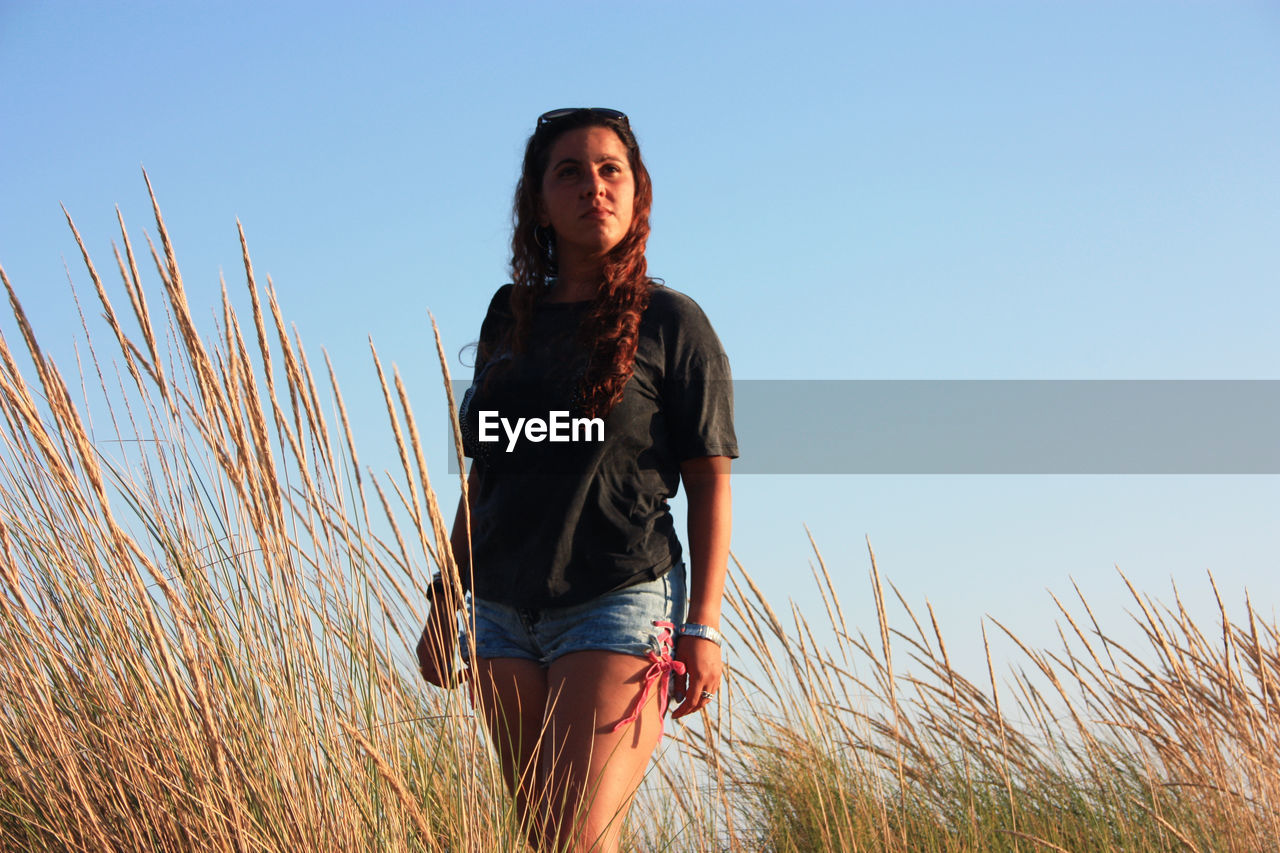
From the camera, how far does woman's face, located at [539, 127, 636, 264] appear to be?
186cm

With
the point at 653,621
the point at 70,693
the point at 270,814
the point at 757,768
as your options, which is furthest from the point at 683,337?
the point at 757,768

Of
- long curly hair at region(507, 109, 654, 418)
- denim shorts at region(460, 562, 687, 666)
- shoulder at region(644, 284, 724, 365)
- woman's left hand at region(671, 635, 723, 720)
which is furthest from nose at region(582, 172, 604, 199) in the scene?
woman's left hand at region(671, 635, 723, 720)

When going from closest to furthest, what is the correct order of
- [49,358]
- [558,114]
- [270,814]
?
[270,814] → [49,358] → [558,114]

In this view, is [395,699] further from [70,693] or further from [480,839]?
[70,693]

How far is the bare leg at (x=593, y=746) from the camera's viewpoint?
1.51 metres

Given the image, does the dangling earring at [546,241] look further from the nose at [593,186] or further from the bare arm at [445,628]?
the bare arm at [445,628]

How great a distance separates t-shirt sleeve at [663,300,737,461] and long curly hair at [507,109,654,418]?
78 millimetres

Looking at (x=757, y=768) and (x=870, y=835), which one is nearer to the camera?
(x=870, y=835)

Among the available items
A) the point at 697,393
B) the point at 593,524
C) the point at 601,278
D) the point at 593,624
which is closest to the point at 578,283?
the point at 601,278

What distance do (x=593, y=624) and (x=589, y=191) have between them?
2.51ft

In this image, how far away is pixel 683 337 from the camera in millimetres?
1766

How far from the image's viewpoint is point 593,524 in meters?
1.68

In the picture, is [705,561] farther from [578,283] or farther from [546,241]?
[546,241]

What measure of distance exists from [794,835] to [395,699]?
5.03 ft
